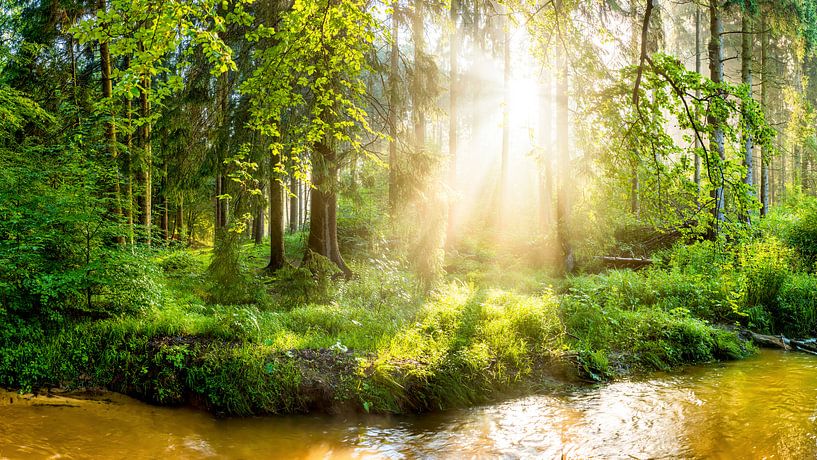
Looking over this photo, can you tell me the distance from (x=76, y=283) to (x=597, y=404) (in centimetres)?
724

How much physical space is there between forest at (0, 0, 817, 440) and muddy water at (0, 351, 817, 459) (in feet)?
1.07

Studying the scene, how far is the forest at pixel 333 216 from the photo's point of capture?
3.94m

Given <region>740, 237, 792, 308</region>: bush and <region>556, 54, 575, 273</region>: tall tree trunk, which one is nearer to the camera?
<region>740, 237, 792, 308</region>: bush

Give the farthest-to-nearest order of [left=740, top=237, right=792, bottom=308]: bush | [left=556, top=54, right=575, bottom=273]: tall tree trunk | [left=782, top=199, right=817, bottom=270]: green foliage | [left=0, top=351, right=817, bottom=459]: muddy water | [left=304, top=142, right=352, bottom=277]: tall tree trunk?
[left=556, top=54, right=575, bottom=273]: tall tree trunk, [left=782, top=199, right=817, bottom=270]: green foliage, [left=304, top=142, right=352, bottom=277]: tall tree trunk, [left=740, top=237, right=792, bottom=308]: bush, [left=0, top=351, right=817, bottom=459]: muddy water

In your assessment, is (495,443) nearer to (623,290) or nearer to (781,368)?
(781,368)

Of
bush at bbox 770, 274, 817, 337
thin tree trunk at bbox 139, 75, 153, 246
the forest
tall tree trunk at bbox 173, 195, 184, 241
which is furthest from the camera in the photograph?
tall tree trunk at bbox 173, 195, 184, 241

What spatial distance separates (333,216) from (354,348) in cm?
437

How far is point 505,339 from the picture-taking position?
6660 millimetres

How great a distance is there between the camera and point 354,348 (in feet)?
20.4

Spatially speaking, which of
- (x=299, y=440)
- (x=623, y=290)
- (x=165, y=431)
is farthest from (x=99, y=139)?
(x=623, y=290)

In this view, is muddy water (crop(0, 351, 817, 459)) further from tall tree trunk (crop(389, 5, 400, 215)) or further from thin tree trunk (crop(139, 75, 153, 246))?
thin tree trunk (crop(139, 75, 153, 246))

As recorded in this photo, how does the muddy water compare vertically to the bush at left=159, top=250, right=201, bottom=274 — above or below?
below

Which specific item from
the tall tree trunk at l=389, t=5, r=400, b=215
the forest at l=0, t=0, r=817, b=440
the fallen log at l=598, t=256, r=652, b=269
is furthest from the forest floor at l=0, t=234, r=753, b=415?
the fallen log at l=598, t=256, r=652, b=269

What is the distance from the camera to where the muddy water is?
14.7 feet
